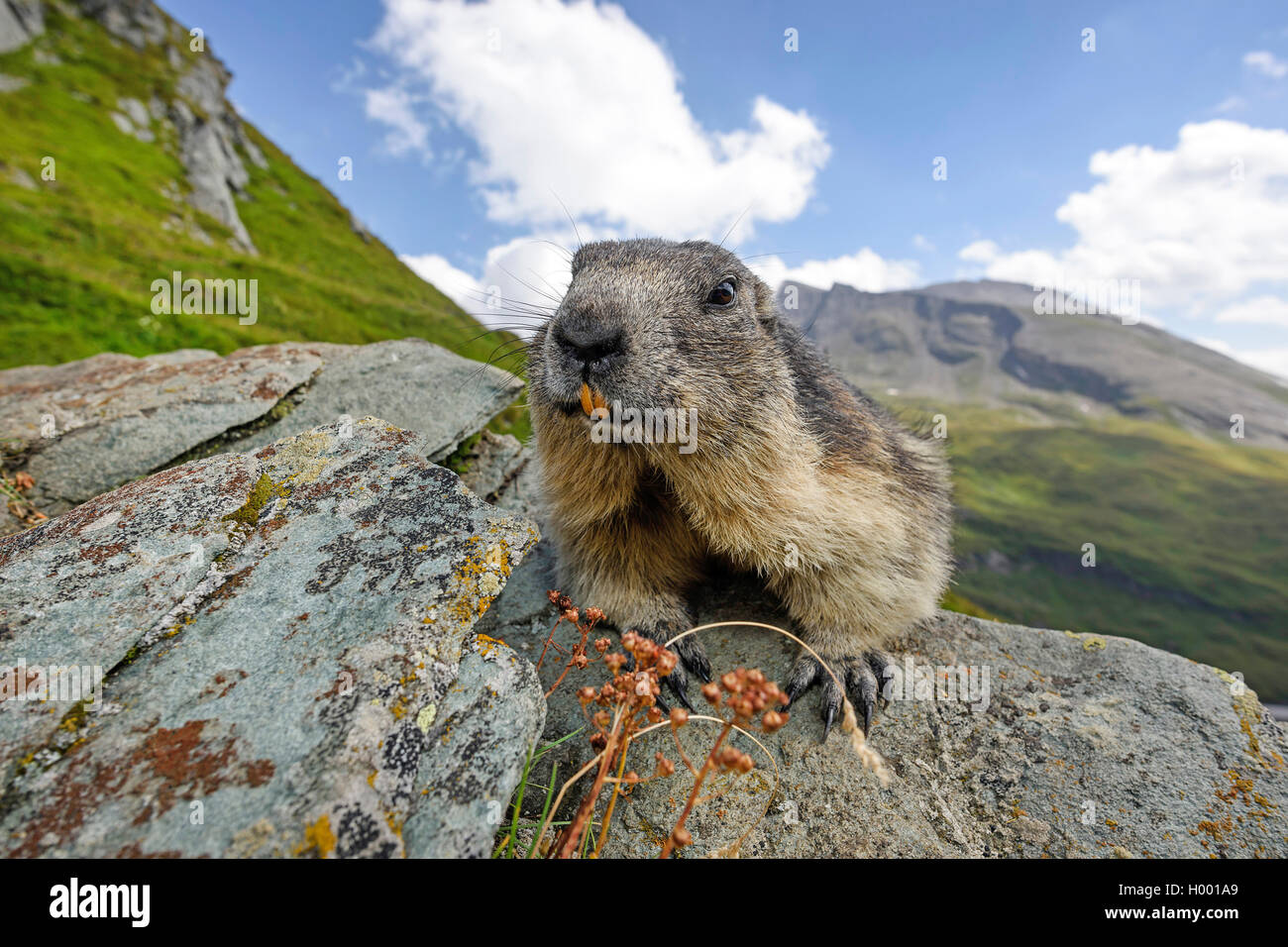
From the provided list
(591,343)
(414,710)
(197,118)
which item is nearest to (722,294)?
(591,343)

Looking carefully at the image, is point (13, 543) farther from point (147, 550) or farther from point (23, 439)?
point (23, 439)

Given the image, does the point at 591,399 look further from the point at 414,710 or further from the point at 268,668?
the point at 268,668

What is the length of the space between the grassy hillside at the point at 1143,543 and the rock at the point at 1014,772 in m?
94.9

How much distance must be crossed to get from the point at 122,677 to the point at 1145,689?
6.68 meters

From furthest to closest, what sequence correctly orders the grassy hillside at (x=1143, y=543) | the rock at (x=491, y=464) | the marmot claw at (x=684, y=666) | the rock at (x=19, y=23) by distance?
the grassy hillside at (x=1143, y=543) → the rock at (x=19, y=23) → the rock at (x=491, y=464) → the marmot claw at (x=684, y=666)

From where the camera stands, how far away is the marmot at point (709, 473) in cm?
423

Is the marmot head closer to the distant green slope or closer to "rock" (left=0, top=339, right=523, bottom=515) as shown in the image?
"rock" (left=0, top=339, right=523, bottom=515)

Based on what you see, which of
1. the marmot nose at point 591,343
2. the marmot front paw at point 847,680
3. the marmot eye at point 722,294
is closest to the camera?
the marmot nose at point 591,343

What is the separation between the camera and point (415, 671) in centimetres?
297

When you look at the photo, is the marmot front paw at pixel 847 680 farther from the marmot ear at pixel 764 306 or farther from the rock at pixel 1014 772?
the marmot ear at pixel 764 306

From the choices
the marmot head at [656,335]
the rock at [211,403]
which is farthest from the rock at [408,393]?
the marmot head at [656,335]

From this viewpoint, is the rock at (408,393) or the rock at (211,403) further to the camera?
the rock at (408,393)

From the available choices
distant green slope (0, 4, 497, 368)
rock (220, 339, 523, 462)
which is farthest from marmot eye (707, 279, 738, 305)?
distant green slope (0, 4, 497, 368)

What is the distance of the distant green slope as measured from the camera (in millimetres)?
18219
